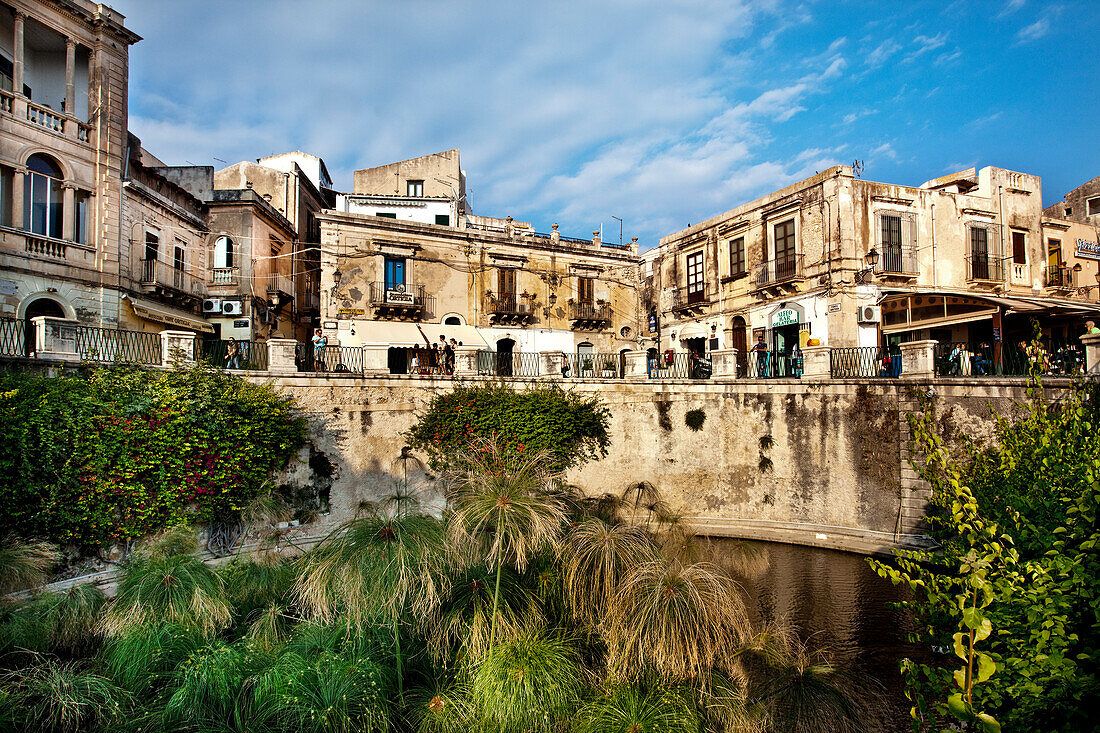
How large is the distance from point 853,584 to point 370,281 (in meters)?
19.9

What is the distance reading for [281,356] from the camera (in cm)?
1485

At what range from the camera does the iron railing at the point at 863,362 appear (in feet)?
55.0

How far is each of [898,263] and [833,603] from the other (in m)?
13.2

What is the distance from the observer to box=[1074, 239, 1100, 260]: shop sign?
74.2 feet

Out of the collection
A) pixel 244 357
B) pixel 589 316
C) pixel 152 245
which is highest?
pixel 152 245

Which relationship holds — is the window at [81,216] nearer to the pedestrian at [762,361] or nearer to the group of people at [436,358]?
the group of people at [436,358]

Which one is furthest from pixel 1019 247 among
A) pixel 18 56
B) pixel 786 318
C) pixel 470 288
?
pixel 18 56

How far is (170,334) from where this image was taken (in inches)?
516

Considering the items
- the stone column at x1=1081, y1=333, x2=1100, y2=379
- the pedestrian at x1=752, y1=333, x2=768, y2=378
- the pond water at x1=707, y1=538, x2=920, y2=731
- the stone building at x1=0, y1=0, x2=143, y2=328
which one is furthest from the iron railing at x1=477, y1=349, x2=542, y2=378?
the stone column at x1=1081, y1=333, x2=1100, y2=379

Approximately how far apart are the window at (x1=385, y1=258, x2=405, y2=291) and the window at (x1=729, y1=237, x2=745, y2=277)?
14063mm

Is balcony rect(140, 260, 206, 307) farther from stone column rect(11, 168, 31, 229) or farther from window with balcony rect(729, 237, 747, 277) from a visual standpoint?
window with balcony rect(729, 237, 747, 277)

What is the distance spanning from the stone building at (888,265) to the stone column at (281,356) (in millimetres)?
16873

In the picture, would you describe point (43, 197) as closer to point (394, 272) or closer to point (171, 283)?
point (171, 283)

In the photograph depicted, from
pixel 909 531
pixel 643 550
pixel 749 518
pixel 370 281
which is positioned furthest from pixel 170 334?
pixel 909 531
